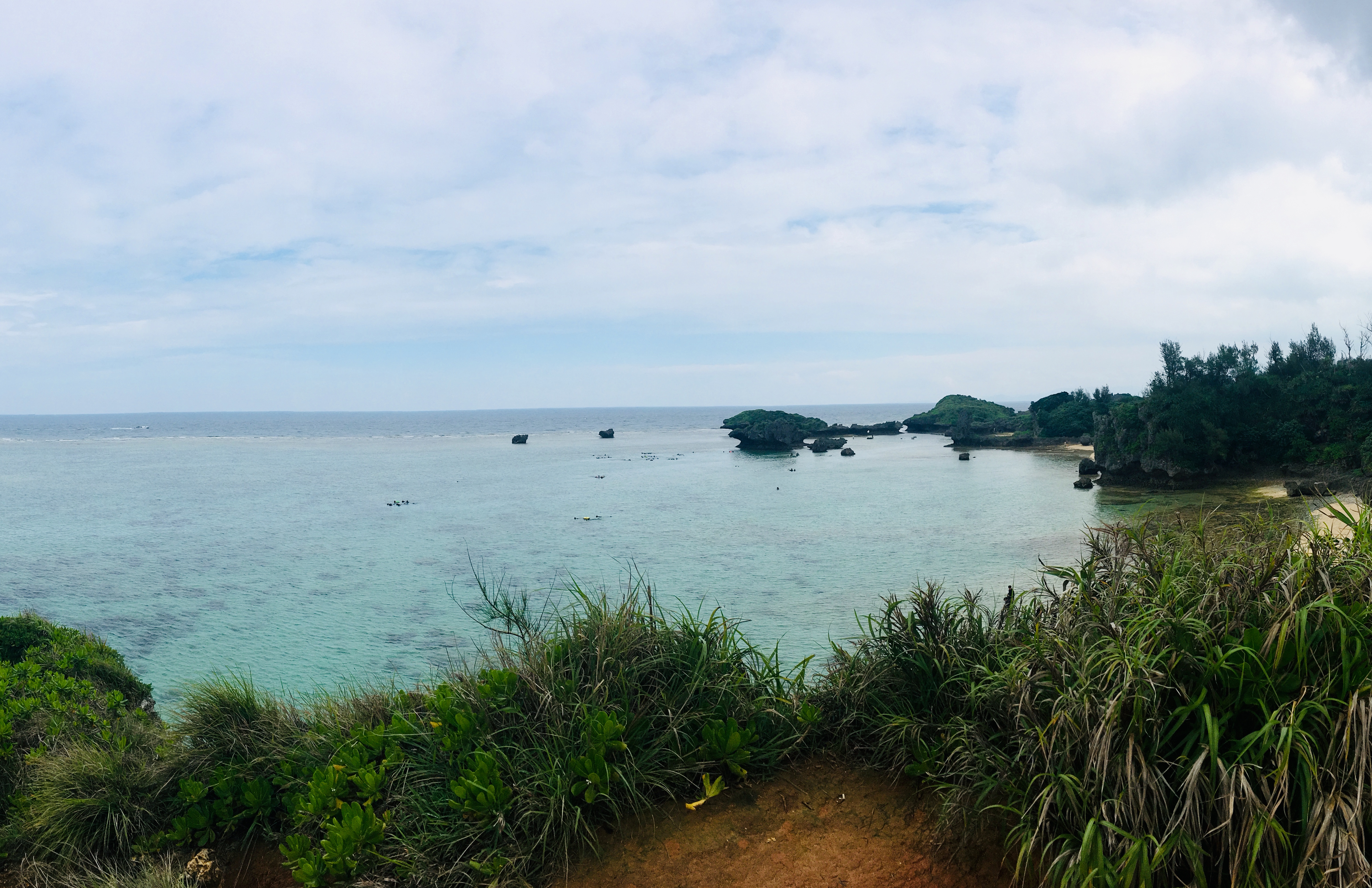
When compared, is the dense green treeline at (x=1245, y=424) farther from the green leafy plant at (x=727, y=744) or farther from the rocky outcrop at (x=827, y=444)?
the green leafy plant at (x=727, y=744)

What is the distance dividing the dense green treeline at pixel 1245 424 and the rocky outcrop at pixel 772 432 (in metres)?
41.5

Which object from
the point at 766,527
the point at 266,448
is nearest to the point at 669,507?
the point at 766,527

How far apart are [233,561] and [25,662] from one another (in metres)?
21.5

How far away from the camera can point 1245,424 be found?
43812mm

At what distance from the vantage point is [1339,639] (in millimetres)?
3467

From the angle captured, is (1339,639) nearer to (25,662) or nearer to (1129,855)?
(1129,855)

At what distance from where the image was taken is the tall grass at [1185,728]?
309cm

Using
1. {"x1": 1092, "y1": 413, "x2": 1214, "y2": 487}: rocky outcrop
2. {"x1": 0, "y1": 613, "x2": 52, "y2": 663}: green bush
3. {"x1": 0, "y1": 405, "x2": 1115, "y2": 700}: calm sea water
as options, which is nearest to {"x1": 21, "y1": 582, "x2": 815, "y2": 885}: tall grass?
{"x1": 0, "y1": 405, "x2": 1115, "y2": 700}: calm sea water

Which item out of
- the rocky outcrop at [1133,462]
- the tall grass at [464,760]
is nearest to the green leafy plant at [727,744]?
the tall grass at [464,760]

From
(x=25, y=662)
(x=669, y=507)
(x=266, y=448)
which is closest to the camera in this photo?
(x=25, y=662)

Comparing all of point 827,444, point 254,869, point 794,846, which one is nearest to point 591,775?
point 794,846

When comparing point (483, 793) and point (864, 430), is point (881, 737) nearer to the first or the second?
point (483, 793)

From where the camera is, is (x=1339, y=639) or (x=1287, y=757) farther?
(x=1339, y=639)

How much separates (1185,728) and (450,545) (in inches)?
1097
